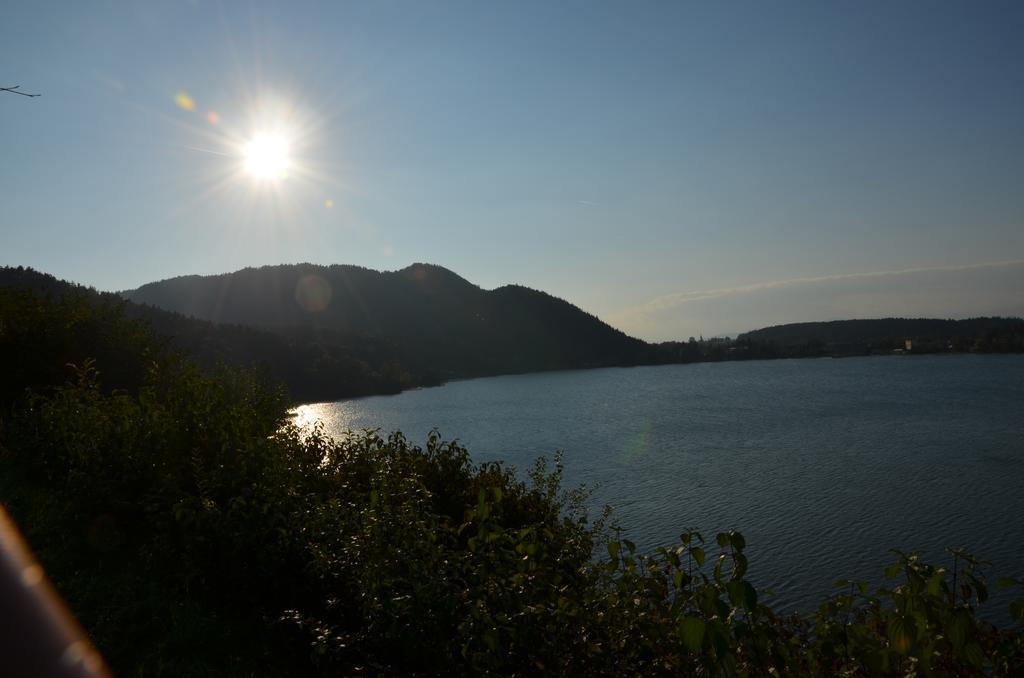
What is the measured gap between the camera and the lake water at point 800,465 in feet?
67.7

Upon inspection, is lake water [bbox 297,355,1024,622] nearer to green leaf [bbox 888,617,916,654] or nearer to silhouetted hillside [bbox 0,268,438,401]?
green leaf [bbox 888,617,916,654]

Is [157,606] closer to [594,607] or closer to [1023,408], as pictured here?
[594,607]

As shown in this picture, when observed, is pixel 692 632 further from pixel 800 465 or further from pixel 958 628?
pixel 800 465

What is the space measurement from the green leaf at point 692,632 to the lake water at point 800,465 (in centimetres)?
1444

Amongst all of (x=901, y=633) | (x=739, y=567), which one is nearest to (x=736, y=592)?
(x=739, y=567)

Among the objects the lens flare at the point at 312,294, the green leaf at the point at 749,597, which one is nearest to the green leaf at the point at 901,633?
→ the green leaf at the point at 749,597

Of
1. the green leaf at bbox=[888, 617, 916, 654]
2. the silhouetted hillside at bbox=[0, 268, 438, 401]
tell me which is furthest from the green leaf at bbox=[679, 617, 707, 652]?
the silhouetted hillside at bbox=[0, 268, 438, 401]

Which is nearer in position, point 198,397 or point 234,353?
point 198,397

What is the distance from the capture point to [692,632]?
347cm

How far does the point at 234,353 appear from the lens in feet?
330

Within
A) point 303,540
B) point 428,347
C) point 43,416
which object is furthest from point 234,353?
point 303,540

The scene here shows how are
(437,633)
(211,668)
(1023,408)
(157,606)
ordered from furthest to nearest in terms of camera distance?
(1023,408), (157,606), (211,668), (437,633)

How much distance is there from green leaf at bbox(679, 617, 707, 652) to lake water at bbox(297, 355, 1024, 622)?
1444 cm

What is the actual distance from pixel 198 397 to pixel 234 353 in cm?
9735
